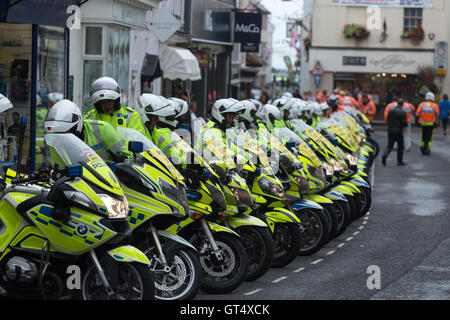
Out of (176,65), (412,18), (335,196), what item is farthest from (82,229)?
(412,18)

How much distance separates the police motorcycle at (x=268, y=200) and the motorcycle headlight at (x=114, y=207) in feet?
9.02

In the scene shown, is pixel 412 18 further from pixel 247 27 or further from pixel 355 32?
pixel 247 27

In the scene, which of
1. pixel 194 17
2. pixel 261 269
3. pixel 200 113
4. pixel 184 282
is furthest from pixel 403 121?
pixel 184 282

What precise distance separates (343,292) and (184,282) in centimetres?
180

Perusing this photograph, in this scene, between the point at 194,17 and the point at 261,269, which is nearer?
the point at 261,269

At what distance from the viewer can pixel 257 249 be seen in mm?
8984

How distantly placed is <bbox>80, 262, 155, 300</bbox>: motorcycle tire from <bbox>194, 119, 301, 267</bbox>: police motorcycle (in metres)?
2.75

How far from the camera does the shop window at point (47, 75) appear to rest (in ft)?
53.5

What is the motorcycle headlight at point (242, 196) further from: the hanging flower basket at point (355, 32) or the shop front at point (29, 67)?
the hanging flower basket at point (355, 32)

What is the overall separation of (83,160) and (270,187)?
319 cm

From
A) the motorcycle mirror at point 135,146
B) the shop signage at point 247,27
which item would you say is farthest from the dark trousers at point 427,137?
the motorcycle mirror at point 135,146

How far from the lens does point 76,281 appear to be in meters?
6.89

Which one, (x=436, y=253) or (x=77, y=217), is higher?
(x=77, y=217)
